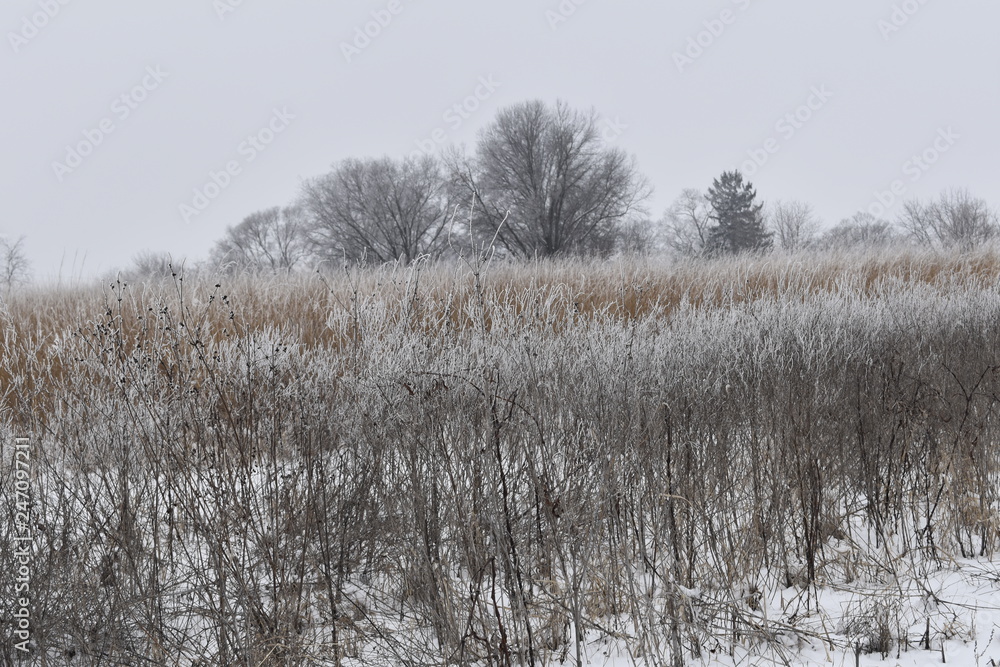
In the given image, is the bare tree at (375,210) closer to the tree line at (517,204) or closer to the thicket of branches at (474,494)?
the tree line at (517,204)

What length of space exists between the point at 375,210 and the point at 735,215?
74.7 ft

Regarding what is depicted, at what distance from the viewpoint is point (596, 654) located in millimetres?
2898

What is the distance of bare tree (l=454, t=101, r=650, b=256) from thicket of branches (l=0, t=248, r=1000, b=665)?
25.1 metres

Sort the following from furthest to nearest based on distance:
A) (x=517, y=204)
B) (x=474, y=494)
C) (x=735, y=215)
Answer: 1. (x=735, y=215)
2. (x=517, y=204)
3. (x=474, y=494)

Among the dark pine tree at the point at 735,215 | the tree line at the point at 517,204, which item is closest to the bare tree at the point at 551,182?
the tree line at the point at 517,204

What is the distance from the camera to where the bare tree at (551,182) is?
1195 inches

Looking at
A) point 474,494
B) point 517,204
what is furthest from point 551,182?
point 474,494

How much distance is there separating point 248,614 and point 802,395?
3.38 metres

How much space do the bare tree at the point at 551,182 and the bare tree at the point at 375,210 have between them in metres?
3.73

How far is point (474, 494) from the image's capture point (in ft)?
8.99

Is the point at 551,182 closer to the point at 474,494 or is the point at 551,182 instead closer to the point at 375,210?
the point at 375,210

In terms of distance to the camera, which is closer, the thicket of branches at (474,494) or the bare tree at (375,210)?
the thicket of branches at (474,494)

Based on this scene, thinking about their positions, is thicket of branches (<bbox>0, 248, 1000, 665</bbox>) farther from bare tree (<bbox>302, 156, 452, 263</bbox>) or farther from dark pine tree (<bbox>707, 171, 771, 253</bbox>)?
dark pine tree (<bbox>707, 171, 771, 253</bbox>)

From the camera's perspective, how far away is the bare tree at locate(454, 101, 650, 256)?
99.6ft
